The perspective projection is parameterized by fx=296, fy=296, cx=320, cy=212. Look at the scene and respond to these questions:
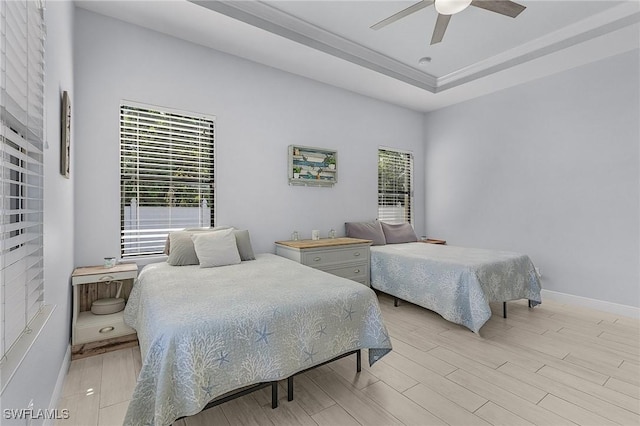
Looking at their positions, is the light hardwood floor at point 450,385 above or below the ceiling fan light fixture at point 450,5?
below

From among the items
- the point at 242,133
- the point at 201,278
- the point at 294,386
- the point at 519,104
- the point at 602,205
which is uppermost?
the point at 519,104

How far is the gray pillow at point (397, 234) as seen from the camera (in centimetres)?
456

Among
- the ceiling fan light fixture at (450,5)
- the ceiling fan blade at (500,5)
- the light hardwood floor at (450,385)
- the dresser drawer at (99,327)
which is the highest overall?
the ceiling fan blade at (500,5)

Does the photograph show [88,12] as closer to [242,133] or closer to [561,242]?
[242,133]

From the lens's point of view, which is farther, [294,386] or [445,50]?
[445,50]

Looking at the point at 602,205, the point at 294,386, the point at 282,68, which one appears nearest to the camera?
the point at 294,386

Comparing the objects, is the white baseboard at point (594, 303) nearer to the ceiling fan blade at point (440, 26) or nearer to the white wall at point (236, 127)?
the white wall at point (236, 127)

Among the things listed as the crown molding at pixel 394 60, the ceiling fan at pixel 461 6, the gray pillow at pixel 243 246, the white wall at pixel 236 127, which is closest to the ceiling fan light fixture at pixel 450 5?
the ceiling fan at pixel 461 6

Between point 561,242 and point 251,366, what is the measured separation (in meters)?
4.19

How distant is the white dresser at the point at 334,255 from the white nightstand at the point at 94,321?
1.55m

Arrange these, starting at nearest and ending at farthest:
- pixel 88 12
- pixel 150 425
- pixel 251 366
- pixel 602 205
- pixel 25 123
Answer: pixel 25 123 < pixel 150 425 < pixel 251 366 < pixel 88 12 < pixel 602 205

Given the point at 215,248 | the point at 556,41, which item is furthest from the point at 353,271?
the point at 556,41

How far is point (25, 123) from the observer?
3.82ft

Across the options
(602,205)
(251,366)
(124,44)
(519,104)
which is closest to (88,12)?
(124,44)
